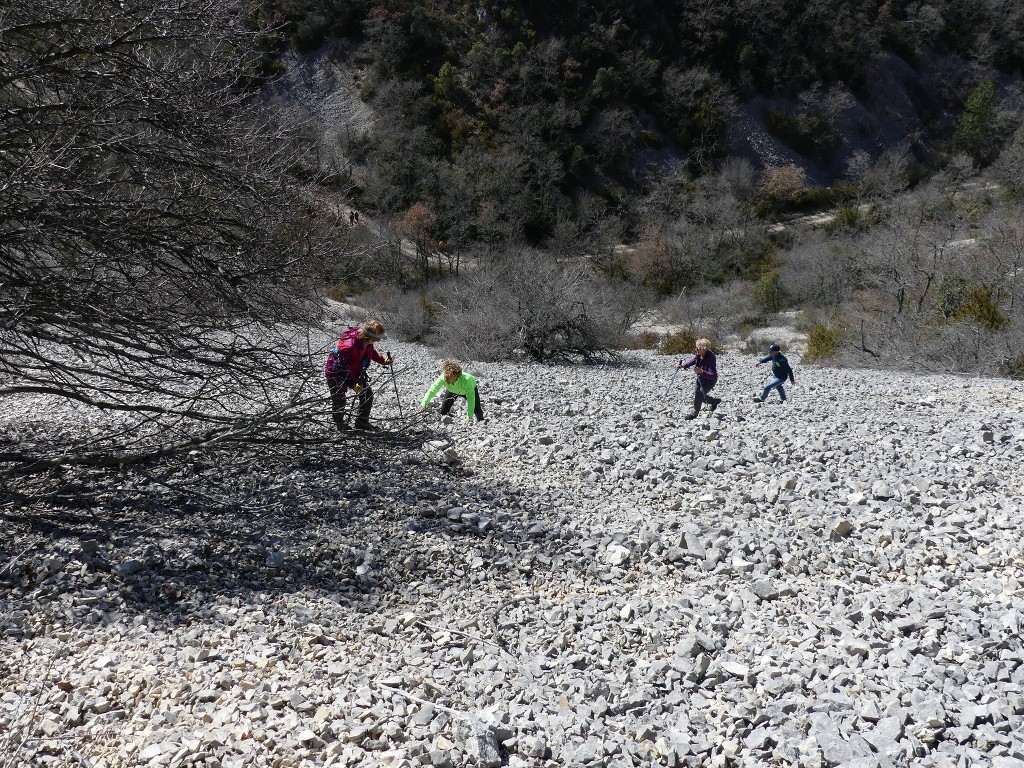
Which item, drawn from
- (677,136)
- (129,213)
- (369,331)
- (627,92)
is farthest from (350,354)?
(677,136)

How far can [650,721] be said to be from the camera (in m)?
3.03

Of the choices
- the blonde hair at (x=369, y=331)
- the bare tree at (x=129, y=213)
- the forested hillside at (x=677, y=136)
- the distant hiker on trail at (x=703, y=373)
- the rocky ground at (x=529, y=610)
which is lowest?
the rocky ground at (x=529, y=610)

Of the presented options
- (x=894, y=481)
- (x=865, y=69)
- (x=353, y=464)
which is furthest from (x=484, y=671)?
(x=865, y=69)

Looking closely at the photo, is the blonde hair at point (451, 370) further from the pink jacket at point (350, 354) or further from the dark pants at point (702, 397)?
the dark pants at point (702, 397)

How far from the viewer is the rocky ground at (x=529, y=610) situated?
2.85 metres

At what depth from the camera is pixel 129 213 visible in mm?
4559

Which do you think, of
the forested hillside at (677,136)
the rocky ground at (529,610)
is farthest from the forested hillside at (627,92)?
the rocky ground at (529,610)

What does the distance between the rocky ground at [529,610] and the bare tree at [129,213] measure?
35.1 inches

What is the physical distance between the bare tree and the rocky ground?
2.93 ft

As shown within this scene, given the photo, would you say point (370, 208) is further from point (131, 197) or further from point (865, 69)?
point (865, 69)

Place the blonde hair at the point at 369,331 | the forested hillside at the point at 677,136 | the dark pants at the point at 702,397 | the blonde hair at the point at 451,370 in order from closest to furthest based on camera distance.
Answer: the blonde hair at the point at 369,331 < the blonde hair at the point at 451,370 < the dark pants at the point at 702,397 < the forested hillside at the point at 677,136

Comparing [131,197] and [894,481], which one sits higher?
[131,197]

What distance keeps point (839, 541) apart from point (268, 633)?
411cm

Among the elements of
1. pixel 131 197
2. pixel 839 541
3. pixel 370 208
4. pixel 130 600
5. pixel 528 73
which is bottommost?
pixel 839 541
